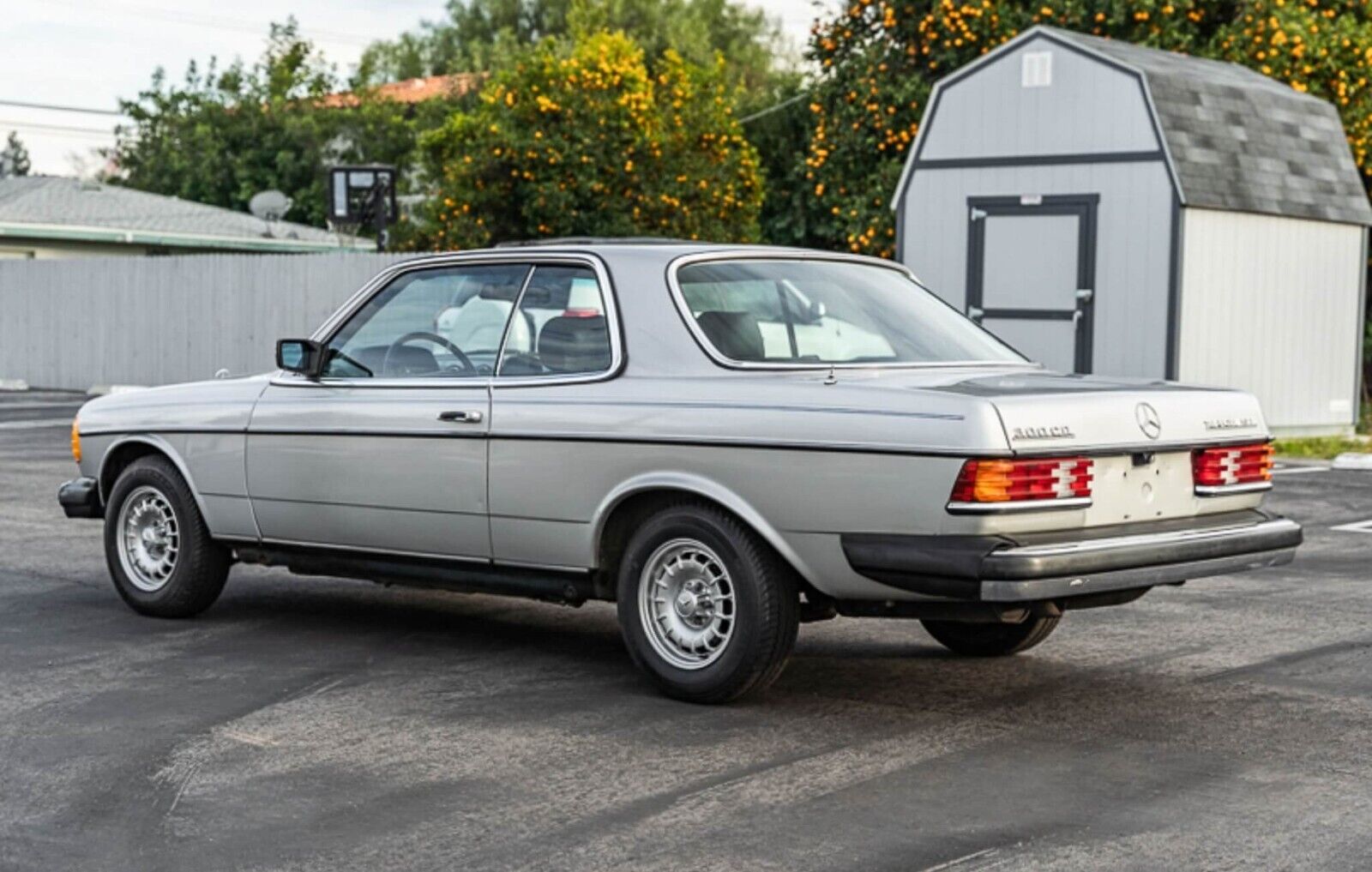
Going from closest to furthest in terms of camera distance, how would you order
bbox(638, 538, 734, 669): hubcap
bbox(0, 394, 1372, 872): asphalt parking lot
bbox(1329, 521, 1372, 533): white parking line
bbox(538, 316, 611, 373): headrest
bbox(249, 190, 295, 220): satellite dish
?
bbox(0, 394, 1372, 872): asphalt parking lot → bbox(638, 538, 734, 669): hubcap → bbox(538, 316, 611, 373): headrest → bbox(1329, 521, 1372, 533): white parking line → bbox(249, 190, 295, 220): satellite dish

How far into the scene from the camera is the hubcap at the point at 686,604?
22.6 feet

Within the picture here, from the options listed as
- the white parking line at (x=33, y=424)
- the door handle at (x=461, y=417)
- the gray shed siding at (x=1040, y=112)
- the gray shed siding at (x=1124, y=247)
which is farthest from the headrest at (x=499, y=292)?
the white parking line at (x=33, y=424)

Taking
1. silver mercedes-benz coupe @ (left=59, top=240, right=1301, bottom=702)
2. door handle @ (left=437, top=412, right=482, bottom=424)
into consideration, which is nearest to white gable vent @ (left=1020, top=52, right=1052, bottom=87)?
silver mercedes-benz coupe @ (left=59, top=240, right=1301, bottom=702)

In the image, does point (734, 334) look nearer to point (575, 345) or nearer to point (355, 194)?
point (575, 345)

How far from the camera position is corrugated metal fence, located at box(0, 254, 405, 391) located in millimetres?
27172

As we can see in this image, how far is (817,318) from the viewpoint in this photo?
7.50 m

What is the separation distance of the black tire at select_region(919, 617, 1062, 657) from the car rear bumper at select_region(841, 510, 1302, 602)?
1.14m

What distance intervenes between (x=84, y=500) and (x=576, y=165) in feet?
68.1

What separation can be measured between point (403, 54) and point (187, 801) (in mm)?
67125

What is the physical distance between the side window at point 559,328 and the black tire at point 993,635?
5.68 feet

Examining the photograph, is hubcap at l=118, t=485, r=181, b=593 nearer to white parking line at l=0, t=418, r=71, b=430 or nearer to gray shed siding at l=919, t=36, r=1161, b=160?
gray shed siding at l=919, t=36, r=1161, b=160

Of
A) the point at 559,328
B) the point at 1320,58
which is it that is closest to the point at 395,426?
the point at 559,328

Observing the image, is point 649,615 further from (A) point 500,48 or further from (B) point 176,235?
(A) point 500,48

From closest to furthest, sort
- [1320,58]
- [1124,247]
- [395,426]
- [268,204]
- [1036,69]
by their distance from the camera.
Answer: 1. [395,426]
2. [1124,247]
3. [1036,69]
4. [1320,58]
5. [268,204]
